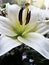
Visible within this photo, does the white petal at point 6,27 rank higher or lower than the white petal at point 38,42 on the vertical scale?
higher

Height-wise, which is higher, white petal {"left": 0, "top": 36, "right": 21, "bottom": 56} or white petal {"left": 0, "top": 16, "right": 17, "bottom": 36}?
white petal {"left": 0, "top": 16, "right": 17, "bottom": 36}

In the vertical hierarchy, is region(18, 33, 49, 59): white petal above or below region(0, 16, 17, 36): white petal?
below

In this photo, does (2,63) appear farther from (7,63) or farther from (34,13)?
(34,13)

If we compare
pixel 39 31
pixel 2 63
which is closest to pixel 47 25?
pixel 39 31

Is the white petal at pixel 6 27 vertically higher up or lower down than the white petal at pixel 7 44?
higher up
